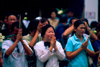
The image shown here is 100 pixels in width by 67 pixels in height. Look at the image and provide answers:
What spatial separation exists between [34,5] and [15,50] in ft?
17.6

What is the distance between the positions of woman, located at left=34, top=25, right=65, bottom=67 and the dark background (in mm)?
2680

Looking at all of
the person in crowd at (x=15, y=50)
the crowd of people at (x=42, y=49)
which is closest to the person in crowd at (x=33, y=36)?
the crowd of people at (x=42, y=49)

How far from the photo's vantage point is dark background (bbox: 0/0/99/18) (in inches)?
318

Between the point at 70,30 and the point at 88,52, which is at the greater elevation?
the point at 70,30

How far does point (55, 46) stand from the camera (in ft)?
13.0

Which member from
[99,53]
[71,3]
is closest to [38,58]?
[99,53]

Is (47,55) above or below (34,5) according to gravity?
below

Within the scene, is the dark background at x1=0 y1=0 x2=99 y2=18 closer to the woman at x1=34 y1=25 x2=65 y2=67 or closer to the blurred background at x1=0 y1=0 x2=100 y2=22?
the blurred background at x1=0 y1=0 x2=100 y2=22

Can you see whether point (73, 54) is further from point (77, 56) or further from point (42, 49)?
point (42, 49)

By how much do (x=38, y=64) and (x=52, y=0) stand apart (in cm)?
617

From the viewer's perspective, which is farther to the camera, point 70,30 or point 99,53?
point 70,30

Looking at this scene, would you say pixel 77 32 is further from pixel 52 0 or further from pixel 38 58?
pixel 52 0

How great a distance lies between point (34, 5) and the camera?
30.0 feet

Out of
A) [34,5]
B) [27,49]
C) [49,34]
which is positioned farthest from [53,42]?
[34,5]
